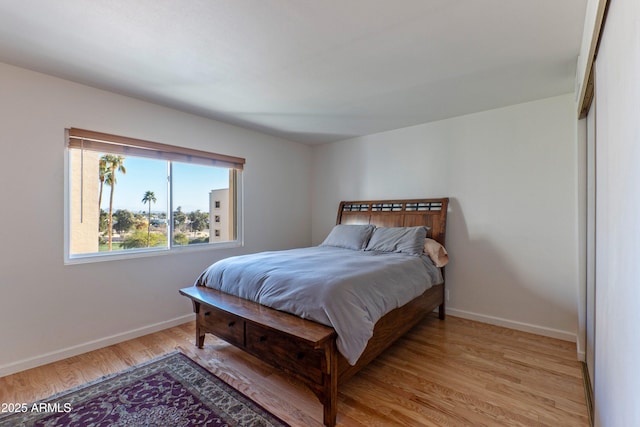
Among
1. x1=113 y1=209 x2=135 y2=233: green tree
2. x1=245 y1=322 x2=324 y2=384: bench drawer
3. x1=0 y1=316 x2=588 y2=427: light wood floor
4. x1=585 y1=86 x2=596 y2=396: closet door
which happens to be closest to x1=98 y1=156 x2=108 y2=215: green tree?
x1=113 y1=209 x2=135 y2=233: green tree

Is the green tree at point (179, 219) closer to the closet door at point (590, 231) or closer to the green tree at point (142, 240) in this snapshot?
the green tree at point (142, 240)

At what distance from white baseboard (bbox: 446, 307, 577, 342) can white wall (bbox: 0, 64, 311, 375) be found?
3.15 m

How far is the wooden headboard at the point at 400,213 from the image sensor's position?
3.39m

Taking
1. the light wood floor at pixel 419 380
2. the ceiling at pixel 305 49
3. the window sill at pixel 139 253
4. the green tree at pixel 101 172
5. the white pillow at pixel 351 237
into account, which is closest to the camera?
the ceiling at pixel 305 49

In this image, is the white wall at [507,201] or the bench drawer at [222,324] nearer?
the bench drawer at [222,324]

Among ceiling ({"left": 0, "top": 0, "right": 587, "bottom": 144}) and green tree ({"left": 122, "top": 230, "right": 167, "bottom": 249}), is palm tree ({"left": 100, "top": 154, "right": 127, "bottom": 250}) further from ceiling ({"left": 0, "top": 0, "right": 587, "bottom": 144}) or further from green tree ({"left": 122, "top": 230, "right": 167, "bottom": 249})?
ceiling ({"left": 0, "top": 0, "right": 587, "bottom": 144})

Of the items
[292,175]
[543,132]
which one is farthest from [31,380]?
[543,132]

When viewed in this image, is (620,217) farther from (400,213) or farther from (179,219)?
(179,219)

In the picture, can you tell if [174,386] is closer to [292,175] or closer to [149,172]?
[149,172]

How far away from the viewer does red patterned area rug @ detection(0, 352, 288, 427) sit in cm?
167

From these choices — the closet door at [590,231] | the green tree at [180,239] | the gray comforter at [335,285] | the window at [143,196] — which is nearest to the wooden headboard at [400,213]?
the gray comforter at [335,285]

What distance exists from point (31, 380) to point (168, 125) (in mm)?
2454

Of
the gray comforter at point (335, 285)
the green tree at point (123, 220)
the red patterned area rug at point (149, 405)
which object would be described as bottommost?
the red patterned area rug at point (149, 405)

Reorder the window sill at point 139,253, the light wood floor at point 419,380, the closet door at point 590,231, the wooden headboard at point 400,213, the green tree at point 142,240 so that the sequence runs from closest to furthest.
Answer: the light wood floor at point 419,380
the closet door at point 590,231
the window sill at point 139,253
the green tree at point 142,240
the wooden headboard at point 400,213
